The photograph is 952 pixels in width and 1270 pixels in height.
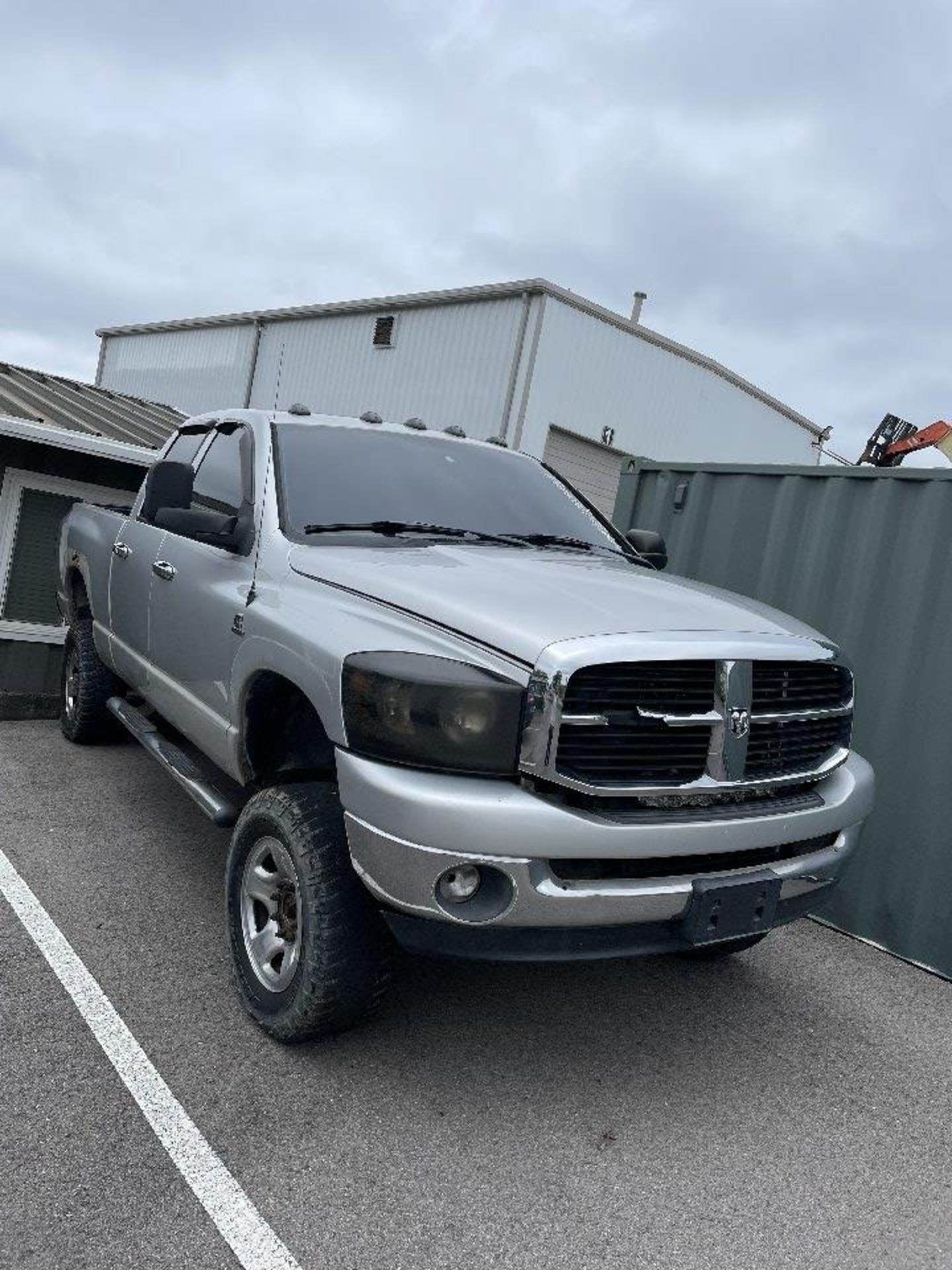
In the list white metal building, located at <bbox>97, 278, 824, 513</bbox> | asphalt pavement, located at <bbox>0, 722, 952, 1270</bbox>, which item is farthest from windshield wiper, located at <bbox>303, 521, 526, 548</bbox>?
white metal building, located at <bbox>97, 278, 824, 513</bbox>

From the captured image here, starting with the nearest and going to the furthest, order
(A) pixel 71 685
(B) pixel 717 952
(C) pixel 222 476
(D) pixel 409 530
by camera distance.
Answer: (D) pixel 409 530 < (B) pixel 717 952 < (C) pixel 222 476 < (A) pixel 71 685

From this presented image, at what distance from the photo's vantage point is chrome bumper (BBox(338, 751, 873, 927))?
2.61 meters

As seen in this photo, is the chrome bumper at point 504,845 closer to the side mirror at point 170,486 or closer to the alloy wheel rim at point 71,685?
the side mirror at point 170,486

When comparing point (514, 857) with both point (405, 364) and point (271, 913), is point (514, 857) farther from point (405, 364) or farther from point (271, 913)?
point (405, 364)

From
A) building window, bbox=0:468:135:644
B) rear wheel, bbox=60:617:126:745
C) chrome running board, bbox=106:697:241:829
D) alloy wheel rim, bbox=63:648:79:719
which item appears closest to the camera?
chrome running board, bbox=106:697:241:829

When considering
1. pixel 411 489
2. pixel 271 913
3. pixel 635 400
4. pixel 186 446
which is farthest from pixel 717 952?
pixel 635 400

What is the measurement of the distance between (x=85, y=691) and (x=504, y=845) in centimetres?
408

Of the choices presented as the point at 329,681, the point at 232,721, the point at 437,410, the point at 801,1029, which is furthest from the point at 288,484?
the point at 437,410

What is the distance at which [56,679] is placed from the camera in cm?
791

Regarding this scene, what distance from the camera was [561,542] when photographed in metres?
4.05

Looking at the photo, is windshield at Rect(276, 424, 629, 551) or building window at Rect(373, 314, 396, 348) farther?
building window at Rect(373, 314, 396, 348)

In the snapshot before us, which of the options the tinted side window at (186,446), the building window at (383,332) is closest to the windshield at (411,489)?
the tinted side window at (186,446)

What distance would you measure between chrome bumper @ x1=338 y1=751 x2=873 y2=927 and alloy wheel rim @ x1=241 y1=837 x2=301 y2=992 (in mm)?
417

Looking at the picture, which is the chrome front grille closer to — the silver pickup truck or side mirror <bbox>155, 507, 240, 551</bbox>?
the silver pickup truck
